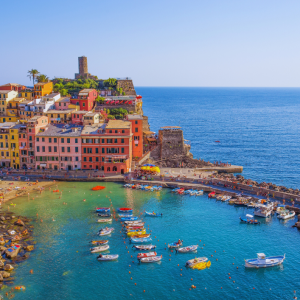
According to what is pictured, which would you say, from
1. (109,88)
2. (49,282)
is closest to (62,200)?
(49,282)

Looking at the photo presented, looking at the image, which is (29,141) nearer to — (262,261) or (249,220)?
(249,220)

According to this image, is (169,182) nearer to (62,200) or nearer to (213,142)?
(62,200)

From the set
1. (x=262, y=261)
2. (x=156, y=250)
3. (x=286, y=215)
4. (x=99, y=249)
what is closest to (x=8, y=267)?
(x=99, y=249)

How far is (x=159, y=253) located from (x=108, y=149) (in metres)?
37.6

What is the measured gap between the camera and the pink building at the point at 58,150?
8238cm

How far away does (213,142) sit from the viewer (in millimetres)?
139500

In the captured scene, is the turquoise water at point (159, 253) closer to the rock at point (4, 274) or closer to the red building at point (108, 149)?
the rock at point (4, 274)

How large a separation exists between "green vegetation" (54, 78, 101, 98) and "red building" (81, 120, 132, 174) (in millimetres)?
37110

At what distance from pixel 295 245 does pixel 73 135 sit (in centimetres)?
5178

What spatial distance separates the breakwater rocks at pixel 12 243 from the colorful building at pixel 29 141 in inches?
959

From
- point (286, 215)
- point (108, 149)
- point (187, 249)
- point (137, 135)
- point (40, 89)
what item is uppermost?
point (40, 89)

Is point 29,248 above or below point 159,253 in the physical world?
above

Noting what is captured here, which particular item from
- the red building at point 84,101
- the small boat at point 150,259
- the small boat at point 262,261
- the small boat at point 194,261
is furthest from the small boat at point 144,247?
the red building at point 84,101

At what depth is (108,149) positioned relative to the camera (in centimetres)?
8269
